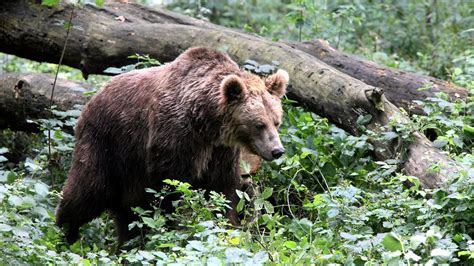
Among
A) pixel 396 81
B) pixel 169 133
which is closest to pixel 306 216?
pixel 169 133

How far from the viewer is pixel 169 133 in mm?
6848

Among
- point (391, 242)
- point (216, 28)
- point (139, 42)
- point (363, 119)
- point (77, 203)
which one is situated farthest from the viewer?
point (216, 28)

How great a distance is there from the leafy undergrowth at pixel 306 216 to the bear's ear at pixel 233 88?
75cm

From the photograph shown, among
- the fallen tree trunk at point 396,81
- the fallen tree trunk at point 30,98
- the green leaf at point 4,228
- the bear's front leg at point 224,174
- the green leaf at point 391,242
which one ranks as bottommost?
the fallen tree trunk at point 30,98

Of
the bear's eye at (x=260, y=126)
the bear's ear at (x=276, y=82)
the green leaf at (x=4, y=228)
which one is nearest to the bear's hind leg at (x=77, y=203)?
the bear's eye at (x=260, y=126)

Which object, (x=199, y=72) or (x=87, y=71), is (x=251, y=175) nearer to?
(x=199, y=72)

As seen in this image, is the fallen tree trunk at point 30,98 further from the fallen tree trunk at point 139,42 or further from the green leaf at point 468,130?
the green leaf at point 468,130

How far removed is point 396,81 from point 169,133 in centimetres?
267

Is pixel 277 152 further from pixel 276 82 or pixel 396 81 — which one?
pixel 396 81

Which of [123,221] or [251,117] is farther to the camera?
[123,221]

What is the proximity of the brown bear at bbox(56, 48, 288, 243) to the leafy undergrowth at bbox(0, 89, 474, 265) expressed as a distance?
1.01 ft

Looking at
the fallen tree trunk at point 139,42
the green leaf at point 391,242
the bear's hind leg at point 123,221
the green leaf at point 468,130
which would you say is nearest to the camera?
the green leaf at point 391,242

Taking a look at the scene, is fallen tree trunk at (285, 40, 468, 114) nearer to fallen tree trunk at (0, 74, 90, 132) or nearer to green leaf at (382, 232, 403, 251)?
fallen tree trunk at (0, 74, 90, 132)

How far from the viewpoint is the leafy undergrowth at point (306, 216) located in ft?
17.4
